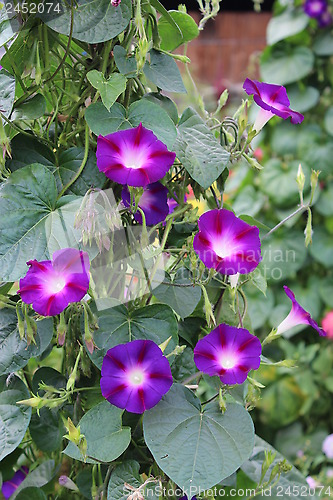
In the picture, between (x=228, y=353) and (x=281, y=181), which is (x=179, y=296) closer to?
(x=228, y=353)

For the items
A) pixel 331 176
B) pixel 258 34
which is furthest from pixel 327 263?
pixel 258 34

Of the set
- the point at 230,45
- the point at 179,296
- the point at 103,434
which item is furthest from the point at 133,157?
the point at 230,45

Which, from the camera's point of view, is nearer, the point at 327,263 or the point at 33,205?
the point at 33,205

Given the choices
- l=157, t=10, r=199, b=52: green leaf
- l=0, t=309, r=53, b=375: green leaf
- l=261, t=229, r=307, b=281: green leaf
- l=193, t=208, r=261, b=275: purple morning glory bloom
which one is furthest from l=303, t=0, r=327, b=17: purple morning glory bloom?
l=0, t=309, r=53, b=375: green leaf

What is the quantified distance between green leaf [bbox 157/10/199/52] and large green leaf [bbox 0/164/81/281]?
28 cm

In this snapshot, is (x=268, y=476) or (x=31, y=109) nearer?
(x=31, y=109)

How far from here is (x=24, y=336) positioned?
2.14ft

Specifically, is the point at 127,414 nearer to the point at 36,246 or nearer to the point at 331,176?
the point at 36,246

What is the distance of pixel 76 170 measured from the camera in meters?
0.68

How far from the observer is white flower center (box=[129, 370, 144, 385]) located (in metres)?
0.63

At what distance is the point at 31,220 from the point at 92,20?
222 millimetres

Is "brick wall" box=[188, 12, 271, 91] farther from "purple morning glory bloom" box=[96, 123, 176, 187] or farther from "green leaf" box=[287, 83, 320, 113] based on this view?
"purple morning glory bloom" box=[96, 123, 176, 187]

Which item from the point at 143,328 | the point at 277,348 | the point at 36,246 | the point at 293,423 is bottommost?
the point at 293,423

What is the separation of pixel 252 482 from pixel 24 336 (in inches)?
17.7
